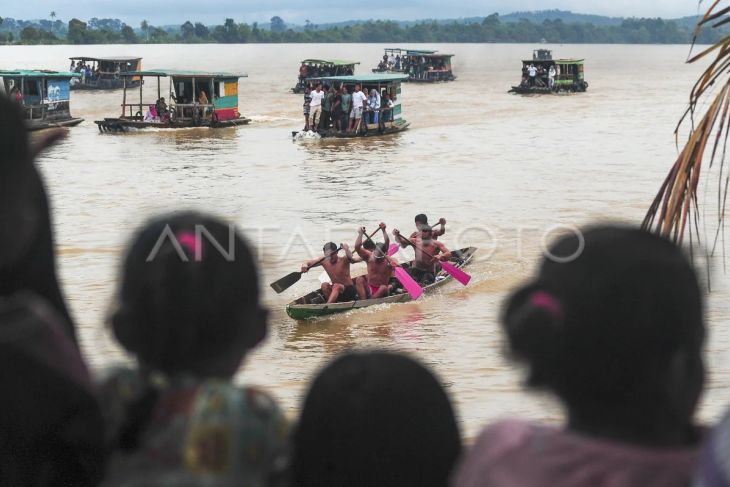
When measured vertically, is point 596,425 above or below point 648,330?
below

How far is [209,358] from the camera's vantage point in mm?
1800

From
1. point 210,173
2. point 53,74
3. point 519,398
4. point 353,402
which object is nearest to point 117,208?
point 210,173

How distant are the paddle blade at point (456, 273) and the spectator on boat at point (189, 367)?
12169 millimetres

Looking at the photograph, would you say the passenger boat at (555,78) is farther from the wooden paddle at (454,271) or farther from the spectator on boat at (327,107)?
the wooden paddle at (454,271)

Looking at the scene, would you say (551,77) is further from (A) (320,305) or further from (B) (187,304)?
(B) (187,304)

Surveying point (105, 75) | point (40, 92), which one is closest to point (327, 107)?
point (40, 92)

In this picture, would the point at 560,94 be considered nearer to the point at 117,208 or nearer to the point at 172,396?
the point at 117,208

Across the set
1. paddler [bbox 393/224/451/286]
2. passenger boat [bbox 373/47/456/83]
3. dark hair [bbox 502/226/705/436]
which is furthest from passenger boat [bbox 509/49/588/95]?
dark hair [bbox 502/226/705/436]

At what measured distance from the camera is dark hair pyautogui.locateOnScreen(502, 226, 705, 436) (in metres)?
1.59

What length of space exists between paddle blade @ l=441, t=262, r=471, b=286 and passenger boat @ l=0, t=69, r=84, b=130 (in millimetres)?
18022

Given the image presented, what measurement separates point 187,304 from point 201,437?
0.23 m

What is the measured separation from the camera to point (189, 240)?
1802mm

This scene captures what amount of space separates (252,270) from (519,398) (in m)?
8.55

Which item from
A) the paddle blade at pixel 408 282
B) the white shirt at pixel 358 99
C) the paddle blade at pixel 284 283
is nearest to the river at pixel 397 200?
the paddle blade at pixel 408 282
